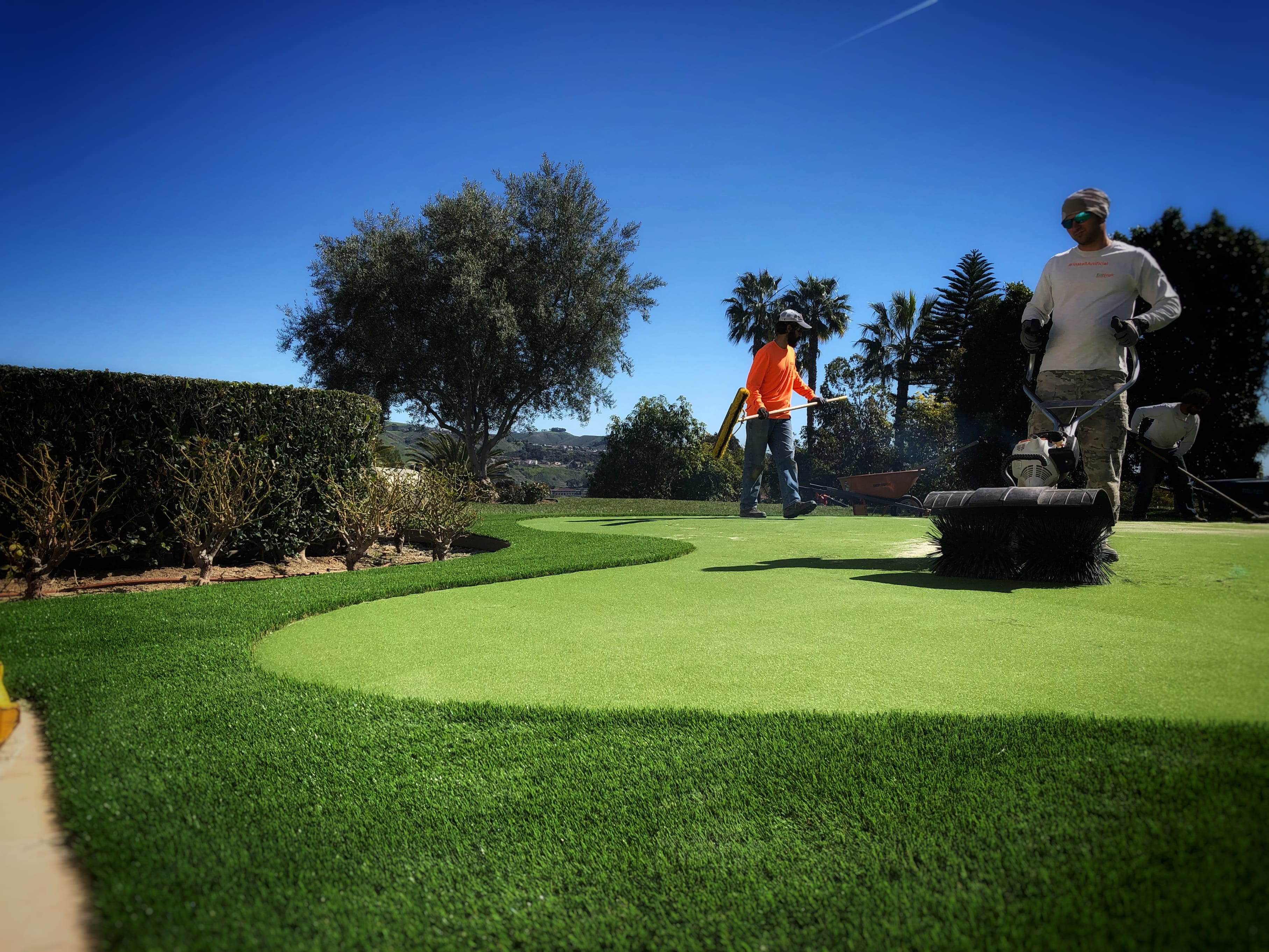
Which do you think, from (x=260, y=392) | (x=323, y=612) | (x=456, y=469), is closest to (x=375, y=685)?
(x=323, y=612)

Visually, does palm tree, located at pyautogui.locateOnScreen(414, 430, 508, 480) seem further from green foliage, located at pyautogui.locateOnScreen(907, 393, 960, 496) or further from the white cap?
green foliage, located at pyautogui.locateOnScreen(907, 393, 960, 496)

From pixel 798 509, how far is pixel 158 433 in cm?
684

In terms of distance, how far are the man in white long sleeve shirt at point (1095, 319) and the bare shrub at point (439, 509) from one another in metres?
6.41

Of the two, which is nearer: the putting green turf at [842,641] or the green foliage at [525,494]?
the putting green turf at [842,641]

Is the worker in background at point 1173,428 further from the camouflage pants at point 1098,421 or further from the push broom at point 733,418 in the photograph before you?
the push broom at point 733,418

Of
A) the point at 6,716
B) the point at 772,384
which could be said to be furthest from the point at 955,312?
the point at 6,716

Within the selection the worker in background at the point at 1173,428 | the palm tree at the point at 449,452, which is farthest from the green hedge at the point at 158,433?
the palm tree at the point at 449,452

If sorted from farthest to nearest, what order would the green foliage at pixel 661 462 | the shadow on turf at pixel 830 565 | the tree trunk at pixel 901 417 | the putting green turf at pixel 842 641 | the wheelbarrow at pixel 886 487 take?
the green foliage at pixel 661 462 < the tree trunk at pixel 901 417 < the wheelbarrow at pixel 886 487 < the shadow on turf at pixel 830 565 < the putting green turf at pixel 842 641

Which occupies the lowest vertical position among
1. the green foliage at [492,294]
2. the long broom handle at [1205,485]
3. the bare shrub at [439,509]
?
the bare shrub at [439,509]

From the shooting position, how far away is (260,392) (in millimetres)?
7547

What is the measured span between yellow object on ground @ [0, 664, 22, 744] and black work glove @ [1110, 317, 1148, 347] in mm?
5365

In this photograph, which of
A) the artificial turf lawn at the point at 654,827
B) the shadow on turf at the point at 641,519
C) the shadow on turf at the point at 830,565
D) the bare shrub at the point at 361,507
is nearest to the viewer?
the artificial turf lawn at the point at 654,827

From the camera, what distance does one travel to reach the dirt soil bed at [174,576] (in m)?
6.13

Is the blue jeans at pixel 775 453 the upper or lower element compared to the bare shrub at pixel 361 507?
upper
